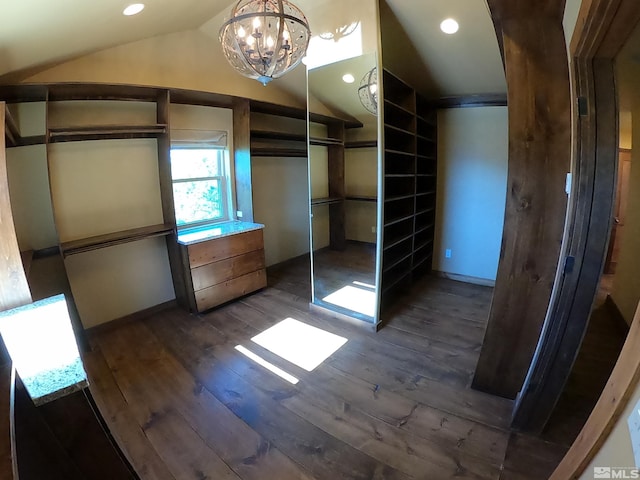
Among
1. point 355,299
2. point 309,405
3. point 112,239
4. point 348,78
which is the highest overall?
point 348,78

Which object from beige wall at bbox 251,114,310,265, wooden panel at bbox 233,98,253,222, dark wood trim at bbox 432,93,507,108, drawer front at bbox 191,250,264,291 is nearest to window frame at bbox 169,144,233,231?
wooden panel at bbox 233,98,253,222

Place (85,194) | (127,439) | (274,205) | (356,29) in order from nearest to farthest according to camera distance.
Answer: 1. (127,439)
2. (356,29)
3. (85,194)
4. (274,205)

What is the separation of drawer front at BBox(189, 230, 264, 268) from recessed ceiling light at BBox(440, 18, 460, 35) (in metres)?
2.68

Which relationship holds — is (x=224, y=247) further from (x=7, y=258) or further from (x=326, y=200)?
(x=7, y=258)

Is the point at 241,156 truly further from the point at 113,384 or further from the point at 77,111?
the point at 113,384

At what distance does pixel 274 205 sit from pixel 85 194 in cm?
228

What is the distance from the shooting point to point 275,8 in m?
1.66

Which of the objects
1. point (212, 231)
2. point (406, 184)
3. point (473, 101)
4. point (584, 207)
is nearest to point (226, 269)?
point (212, 231)

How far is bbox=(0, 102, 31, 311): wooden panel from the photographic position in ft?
5.02

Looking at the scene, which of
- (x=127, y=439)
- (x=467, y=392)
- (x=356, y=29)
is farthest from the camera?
(x=356, y=29)

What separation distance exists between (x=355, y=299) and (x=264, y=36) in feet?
8.01

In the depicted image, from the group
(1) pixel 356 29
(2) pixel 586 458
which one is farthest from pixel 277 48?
(2) pixel 586 458

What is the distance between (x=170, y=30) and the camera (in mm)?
2998

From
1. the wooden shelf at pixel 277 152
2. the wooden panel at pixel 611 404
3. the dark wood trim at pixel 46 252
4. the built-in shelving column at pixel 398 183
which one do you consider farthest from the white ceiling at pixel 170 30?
the wooden panel at pixel 611 404
